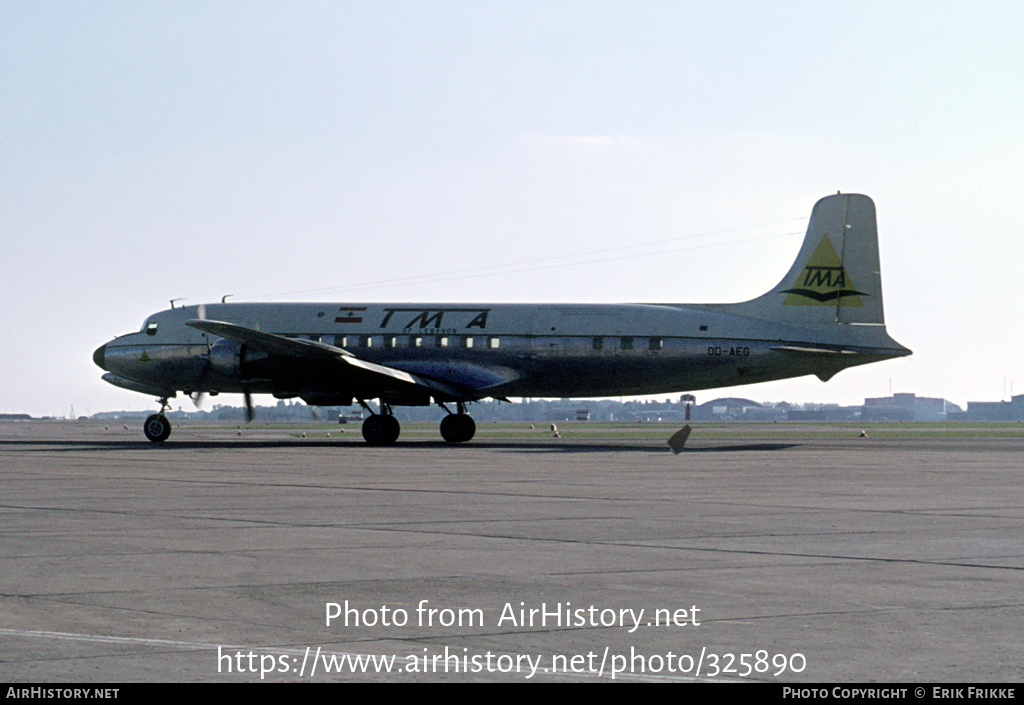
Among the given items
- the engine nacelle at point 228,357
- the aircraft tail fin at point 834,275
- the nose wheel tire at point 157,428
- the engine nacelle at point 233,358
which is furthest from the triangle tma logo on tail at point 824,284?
the nose wheel tire at point 157,428

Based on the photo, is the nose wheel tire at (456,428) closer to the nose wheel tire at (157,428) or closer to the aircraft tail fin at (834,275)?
the nose wheel tire at (157,428)

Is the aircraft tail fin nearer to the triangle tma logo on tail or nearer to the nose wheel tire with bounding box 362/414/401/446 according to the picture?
the triangle tma logo on tail

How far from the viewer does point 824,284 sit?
45125 mm

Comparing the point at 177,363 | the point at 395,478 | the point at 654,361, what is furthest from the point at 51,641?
the point at 177,363

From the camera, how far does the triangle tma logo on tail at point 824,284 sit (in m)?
45.0

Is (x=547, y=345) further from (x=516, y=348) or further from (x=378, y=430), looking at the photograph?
(x=378, y=430)

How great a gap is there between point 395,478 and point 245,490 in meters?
4.25

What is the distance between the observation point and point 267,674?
294 inches

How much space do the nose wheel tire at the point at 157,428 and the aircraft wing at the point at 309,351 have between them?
16.0ft

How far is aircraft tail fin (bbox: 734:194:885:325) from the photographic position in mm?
44875

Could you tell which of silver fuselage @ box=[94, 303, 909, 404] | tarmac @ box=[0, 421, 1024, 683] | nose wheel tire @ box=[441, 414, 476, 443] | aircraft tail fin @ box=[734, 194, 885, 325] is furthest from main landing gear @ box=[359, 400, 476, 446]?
tarmac @ box=[0, 421, 1024, 683]

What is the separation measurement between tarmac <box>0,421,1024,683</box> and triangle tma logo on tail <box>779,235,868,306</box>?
21.6m
